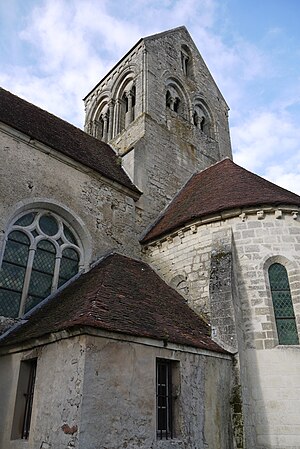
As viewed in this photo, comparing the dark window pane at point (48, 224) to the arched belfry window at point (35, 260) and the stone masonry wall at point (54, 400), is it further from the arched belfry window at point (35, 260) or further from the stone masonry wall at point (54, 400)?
the stone masonry wall at point (54, 400)

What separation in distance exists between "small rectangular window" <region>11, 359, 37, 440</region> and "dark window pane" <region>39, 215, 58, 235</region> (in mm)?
3306

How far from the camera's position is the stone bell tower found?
1157 centimetres

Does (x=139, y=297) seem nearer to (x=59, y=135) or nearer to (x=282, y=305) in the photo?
(x=282, y=305)

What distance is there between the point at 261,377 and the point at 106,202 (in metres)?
5.39

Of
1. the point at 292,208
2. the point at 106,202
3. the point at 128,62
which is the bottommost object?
the point at 292,208

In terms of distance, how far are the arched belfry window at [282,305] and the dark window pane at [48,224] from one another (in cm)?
479

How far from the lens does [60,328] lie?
5.13 meters

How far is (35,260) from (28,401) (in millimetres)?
2998

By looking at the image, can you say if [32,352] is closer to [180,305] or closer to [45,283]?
[45,283]

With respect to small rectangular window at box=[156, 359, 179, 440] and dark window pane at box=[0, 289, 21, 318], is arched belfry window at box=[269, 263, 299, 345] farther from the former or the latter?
dark window pane at box=[0, 289, 21, 318]

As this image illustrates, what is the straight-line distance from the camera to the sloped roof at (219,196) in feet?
26.8

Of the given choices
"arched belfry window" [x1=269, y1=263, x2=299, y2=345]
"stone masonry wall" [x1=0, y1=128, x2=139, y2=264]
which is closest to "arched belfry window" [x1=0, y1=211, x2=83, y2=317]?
"stone masonry wall" [x1=0, y1=128, x2=139, y2=264]

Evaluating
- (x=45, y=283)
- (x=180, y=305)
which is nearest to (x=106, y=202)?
(x=45, y=283)

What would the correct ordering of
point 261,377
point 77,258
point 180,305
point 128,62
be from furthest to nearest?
point 128,62
point 77,258
point 180,305
point 261,377
